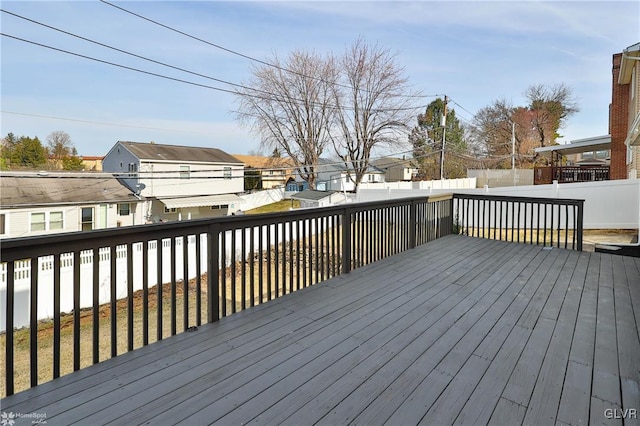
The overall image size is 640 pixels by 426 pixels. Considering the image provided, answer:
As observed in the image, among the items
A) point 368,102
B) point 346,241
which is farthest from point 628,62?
point 368,102

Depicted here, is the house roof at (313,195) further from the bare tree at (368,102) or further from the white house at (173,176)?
the white house at (173,176)

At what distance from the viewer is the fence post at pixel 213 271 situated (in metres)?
2.60

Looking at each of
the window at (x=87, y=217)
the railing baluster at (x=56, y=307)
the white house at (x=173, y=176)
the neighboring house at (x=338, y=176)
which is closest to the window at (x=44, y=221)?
the window at (x=87, y=217)

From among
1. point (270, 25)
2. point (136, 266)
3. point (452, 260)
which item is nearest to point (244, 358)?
point (452, 260)

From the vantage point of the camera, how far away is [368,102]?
19094mm

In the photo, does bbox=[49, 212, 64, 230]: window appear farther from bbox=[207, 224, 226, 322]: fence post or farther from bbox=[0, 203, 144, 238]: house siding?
bbox=[207, 224, 226, 322]: fence post

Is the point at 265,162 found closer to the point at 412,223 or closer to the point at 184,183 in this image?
the point at 184,183

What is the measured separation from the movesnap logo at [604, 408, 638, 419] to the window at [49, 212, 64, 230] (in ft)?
46.0

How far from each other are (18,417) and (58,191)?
13.2 m

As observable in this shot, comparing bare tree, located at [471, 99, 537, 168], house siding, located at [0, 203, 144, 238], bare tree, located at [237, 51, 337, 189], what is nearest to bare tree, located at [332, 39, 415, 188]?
bare tree, located at [237, 51, 337, 189]

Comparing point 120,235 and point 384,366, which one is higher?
point 120,235

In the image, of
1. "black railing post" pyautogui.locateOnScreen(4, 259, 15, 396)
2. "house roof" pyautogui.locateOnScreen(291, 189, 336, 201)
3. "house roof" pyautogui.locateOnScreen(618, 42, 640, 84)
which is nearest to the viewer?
"black railing post" pyautogui.locateOnScreen(4, 259, 15, 396)

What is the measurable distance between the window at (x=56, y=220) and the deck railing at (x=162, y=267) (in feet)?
14.5

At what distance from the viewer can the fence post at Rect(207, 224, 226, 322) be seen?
2.60 metres
